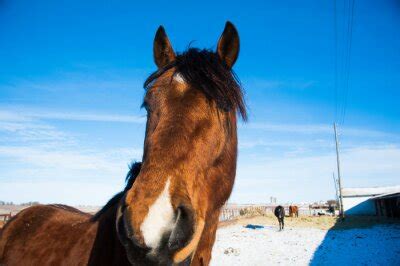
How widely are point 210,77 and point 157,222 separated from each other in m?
1.30

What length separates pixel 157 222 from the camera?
4.80 ft

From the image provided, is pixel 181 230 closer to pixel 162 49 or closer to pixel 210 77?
pixel 210 77

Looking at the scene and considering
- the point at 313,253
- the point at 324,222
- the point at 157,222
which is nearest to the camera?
the point at 157,222

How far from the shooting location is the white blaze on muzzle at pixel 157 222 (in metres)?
1.43

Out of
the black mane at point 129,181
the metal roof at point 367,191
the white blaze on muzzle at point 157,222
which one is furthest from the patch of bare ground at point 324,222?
the metal roof at point 367,191

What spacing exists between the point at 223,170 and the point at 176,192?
2.77 ft

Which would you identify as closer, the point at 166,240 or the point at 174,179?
the point at 166,240

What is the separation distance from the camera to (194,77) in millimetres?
2324

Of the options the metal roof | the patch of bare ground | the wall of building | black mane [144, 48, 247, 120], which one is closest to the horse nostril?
black mane [144, 48, 247, 120]

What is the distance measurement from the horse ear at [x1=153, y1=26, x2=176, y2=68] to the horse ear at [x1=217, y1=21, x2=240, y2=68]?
1.58 ft

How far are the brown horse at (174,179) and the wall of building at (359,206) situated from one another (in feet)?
166

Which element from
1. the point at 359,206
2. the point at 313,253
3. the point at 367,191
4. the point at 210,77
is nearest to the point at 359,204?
the point at 359,206

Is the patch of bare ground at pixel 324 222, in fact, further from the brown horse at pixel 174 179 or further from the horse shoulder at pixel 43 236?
the brown horse at pixel 174 179

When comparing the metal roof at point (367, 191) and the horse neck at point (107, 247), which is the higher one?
the metal roof at point (367, 191)
